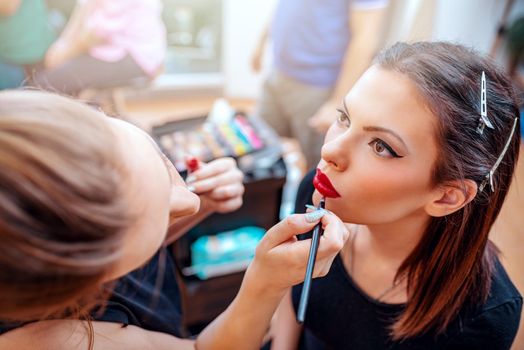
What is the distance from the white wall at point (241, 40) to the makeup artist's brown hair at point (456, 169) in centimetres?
170

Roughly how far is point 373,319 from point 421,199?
0.78 ft

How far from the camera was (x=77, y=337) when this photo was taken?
0.48 metres

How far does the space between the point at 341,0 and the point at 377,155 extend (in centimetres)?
90

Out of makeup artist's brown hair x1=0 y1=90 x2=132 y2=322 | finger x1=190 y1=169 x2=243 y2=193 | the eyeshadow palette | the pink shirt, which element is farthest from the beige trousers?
makeup artist's brown hair x1=0 y1=90 x2=132 y2=322

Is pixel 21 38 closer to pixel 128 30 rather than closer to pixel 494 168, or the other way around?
pixel 128 30

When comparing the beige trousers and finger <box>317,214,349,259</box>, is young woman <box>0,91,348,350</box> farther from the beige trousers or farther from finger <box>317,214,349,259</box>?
the beige trousers

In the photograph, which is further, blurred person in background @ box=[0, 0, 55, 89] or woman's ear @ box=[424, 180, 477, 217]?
blurred person in background @ box=[0, 0, 55, 89]

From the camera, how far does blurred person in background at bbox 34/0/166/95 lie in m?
1.16

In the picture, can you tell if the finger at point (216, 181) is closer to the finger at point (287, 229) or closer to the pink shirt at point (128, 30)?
the finger at point (287, 229)

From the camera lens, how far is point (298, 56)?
1336mm

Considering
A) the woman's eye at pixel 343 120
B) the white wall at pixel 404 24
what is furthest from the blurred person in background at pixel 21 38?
the white wall at pixel 404 24

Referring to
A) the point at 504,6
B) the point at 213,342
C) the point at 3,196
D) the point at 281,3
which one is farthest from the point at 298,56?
the point at 504,6

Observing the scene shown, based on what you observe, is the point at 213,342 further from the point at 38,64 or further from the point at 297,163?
the point at 297,163

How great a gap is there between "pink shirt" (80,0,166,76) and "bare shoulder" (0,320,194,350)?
0.95m
